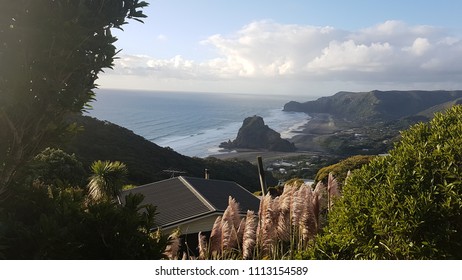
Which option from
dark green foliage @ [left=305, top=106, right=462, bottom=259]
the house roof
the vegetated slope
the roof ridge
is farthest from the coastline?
dark green foliage @ [left=305, top=106, right=462, bottom=259]

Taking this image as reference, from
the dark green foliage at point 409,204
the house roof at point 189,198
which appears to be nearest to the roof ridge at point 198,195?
the house roof at point 189,198

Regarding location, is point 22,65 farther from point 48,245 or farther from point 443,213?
point 443,213

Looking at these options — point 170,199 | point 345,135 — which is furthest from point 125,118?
point 170,199

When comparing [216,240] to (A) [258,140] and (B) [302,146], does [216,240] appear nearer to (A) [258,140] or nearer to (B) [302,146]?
(A) [258,140]

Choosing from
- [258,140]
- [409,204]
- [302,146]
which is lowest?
[302,146]

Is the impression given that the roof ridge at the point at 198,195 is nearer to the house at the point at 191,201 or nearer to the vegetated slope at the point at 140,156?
the house at the point at 191,201

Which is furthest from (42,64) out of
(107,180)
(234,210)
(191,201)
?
(191,201)
